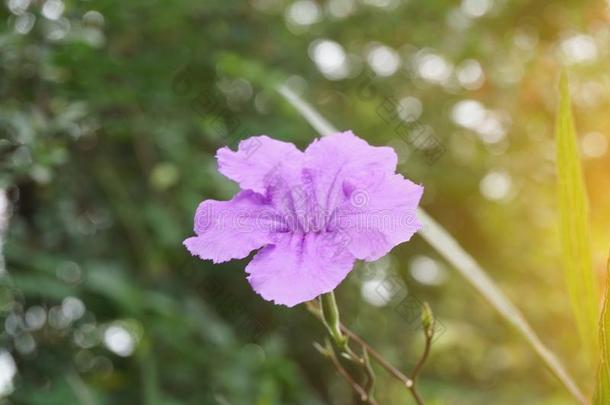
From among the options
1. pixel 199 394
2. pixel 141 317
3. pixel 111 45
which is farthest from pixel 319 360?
pixel 111 45

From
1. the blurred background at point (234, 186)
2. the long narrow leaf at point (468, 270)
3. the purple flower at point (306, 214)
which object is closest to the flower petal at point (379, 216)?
the purple flower at point (306, 214)

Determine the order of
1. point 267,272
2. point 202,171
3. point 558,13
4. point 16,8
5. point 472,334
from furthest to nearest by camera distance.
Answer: point 558,13
point 472,334
point 202,171
point 16,8
point 267,272

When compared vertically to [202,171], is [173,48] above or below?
above

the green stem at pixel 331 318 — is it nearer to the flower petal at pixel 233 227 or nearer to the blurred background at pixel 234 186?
the flower petal at pixel 233 227

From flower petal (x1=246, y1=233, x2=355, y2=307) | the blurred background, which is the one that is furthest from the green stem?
the blurred background

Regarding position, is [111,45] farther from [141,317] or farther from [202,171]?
[141,317]

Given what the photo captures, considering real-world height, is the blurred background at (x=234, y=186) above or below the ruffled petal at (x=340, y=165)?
below

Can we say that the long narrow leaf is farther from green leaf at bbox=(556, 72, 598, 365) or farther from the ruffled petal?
the ruffled petal
